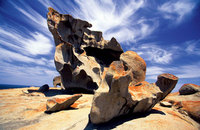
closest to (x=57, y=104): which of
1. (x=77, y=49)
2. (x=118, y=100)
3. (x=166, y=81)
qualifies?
(x=118, y=100)

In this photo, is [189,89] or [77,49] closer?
[189,89]

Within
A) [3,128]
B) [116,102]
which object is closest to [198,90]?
[116,102]

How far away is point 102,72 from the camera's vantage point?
40.5ft

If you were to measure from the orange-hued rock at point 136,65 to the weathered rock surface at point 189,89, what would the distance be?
194 inches

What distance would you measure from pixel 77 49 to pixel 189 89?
35.7ft

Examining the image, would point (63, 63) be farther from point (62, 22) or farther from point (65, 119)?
point (65, 119)

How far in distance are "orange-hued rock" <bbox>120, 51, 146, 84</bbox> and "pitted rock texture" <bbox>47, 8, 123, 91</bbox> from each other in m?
6.13

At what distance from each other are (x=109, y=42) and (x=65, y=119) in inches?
410

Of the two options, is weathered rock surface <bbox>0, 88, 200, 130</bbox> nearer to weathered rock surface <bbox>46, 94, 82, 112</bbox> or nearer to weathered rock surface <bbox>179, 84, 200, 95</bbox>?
weathered rock surface <bbox>46, 94, 82, 112</bbox>

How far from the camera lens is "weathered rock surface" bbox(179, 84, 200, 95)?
23.9 ft

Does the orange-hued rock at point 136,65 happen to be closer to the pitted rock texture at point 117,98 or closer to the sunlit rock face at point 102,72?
the sunlit rock face at point 102,72

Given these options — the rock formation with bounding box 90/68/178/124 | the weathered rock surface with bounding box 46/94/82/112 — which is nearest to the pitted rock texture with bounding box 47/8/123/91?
the weathered rock surface with bounding box 46/94/82/112

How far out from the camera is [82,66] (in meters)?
10.7

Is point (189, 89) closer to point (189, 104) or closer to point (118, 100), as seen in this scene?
point (189, 104)
